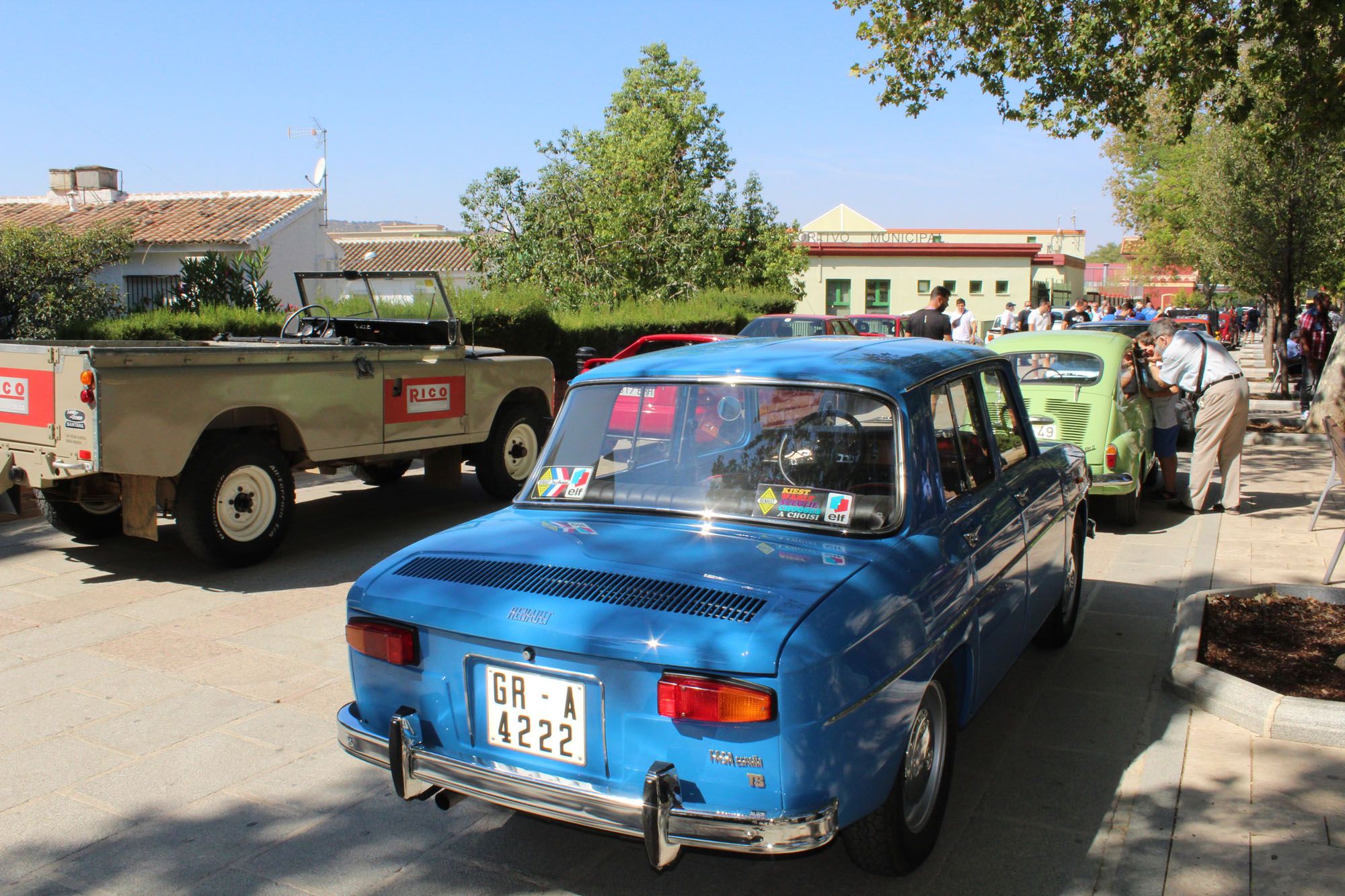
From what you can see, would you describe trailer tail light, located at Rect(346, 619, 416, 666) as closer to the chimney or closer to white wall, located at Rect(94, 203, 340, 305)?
white wall, located at Rect(94, 203, 340, 305)

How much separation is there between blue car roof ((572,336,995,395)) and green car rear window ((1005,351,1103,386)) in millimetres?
5071

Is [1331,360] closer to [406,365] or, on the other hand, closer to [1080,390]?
[1080,390]

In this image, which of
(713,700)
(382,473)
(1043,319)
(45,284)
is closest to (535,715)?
(713,700)

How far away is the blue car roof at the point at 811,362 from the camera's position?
12.5 ft

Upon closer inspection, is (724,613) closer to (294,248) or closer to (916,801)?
(916,801)

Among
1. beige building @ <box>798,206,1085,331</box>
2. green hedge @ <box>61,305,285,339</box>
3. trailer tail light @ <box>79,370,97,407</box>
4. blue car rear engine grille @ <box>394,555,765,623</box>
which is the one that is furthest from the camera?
beige building @ <box>798,206,1085,331</box>

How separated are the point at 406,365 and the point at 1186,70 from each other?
24.9 ft

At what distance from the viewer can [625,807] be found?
2.77m

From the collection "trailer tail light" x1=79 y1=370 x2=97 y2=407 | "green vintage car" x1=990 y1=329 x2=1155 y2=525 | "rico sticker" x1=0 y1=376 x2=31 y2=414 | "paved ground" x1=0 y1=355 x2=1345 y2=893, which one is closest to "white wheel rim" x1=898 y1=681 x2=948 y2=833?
"paved ground" x1=0 y1=355 x2=1345 y2=893

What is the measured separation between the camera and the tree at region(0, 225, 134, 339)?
47.8 feet

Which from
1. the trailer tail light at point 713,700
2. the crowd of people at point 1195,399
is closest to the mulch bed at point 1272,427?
the crowd of people at point 1195,399

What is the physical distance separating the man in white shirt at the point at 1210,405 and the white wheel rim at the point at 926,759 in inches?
277

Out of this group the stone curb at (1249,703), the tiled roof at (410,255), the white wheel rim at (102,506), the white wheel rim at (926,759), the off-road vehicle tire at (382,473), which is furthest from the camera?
the tiled roof at (410,255)

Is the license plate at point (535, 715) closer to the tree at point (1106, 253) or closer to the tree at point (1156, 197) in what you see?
the tree at point (1156, 197)
